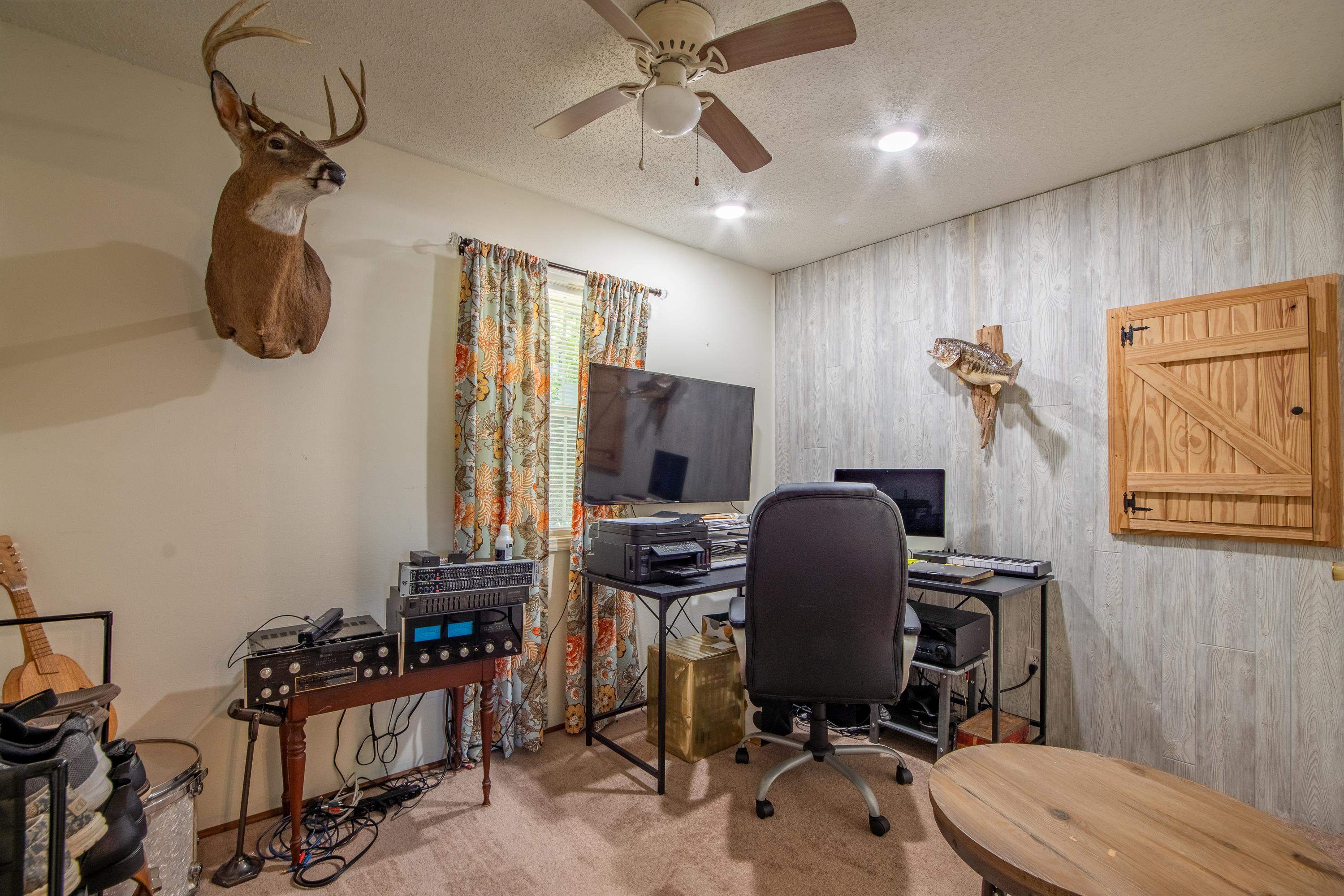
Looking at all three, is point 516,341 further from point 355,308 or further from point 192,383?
point 192,383

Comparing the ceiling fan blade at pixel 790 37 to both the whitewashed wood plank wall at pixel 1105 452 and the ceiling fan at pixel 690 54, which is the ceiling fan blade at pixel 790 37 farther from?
the whitewashed wood plank wall at pixel 1105 452

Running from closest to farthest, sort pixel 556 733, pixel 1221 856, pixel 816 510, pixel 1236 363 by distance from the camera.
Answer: pixel 1221 856 → pixel 816 510 → pixel 1236 363 → pixel 556 733

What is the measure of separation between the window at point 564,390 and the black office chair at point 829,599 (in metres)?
1.30

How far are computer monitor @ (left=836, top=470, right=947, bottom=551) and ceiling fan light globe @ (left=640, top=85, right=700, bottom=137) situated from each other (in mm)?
1894

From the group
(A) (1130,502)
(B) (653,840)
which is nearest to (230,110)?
(B) (653,840)

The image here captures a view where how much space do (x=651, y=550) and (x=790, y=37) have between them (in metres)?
1.77

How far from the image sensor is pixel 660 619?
234cm

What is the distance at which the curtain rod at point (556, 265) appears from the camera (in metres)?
2.64

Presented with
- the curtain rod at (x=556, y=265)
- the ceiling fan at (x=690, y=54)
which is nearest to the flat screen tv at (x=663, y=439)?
the curtain rod at (x=556, y=265)

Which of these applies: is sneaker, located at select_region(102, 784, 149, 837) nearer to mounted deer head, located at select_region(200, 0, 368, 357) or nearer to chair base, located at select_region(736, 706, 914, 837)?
mounted deer head, located at select_region(200, 0, 368, 357)

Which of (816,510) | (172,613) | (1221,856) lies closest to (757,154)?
(816,510)

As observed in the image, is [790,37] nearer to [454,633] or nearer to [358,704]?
[454,633]

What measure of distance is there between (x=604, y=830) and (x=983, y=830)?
4.46 ft

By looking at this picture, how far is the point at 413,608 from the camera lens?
6.89ft
